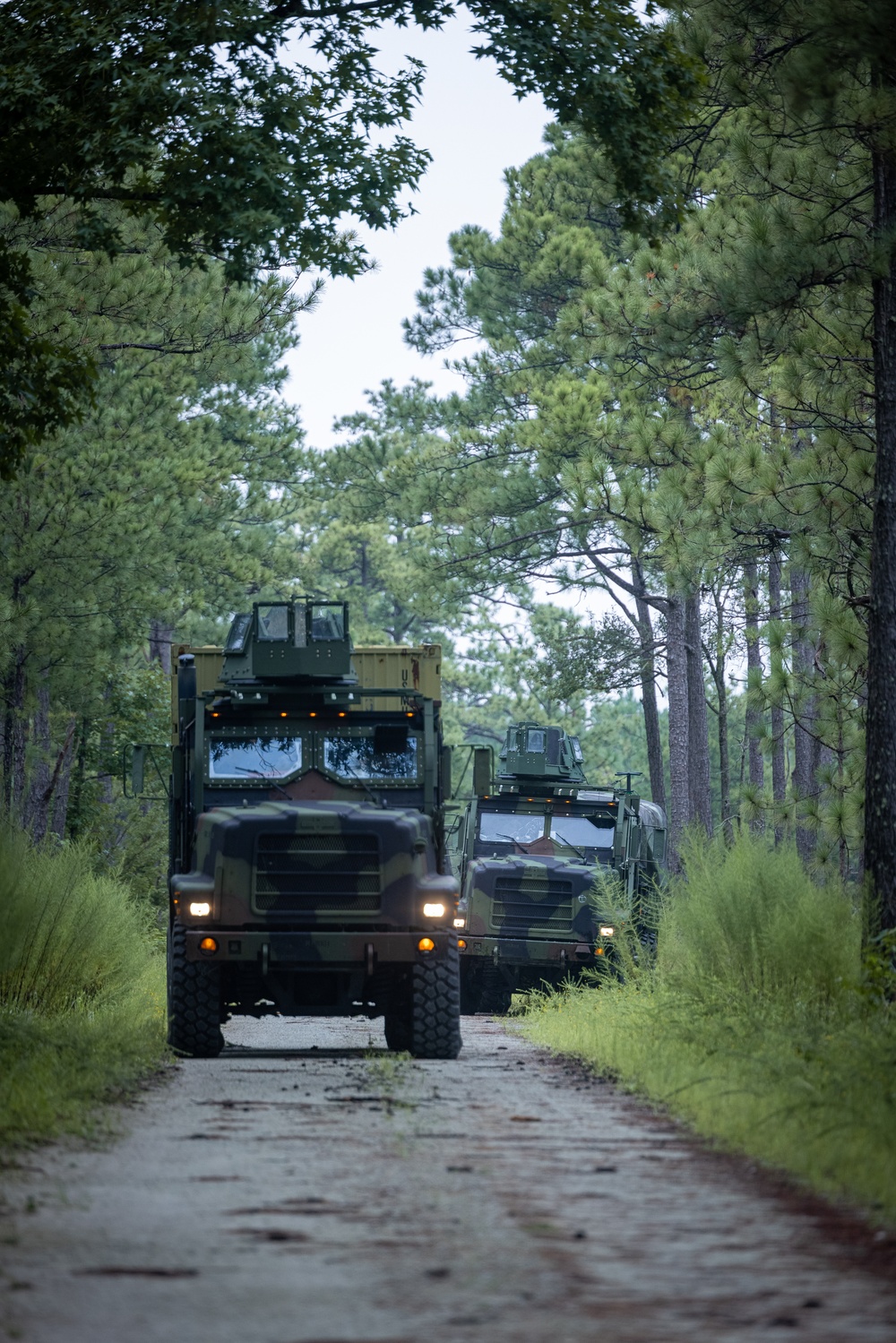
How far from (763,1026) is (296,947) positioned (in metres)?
3.48

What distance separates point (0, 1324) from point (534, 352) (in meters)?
31.3

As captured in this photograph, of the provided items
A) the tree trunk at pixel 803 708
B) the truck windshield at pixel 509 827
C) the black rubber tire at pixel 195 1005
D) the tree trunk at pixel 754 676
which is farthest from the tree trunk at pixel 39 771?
the black rubber tire at pixel 195 1005

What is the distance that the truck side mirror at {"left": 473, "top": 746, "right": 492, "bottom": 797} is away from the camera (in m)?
14.5

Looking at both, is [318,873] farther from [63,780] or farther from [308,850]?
[63,780]

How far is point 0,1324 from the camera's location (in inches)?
180

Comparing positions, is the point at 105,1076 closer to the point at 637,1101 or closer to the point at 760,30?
the point at 637,1101

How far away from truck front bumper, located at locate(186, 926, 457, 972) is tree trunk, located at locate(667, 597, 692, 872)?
18.9 metres

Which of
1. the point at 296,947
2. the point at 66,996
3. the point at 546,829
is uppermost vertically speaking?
the point at 546,829

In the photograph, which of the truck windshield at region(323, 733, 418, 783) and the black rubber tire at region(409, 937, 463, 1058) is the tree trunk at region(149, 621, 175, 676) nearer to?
the truck windshield at region(323, 733, 418, 783)

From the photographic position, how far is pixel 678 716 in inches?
1252

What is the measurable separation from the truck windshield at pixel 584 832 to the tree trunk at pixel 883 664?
326 inches

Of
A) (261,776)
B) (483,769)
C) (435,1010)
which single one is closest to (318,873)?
(435,1010)

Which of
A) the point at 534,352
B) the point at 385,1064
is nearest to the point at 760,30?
the point at 385,1064

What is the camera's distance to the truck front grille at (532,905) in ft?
67.4
